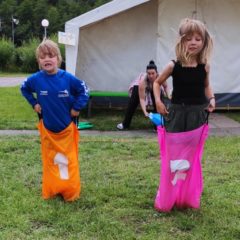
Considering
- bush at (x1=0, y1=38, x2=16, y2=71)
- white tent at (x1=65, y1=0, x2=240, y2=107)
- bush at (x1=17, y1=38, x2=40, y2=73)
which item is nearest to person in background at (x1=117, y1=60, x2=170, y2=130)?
white tent at (x1=65, y1=0, x2=240, y2=107)

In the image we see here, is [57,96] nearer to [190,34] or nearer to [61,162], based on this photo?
[61,162]

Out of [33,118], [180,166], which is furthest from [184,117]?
[33,118]

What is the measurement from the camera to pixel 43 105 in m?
4.86

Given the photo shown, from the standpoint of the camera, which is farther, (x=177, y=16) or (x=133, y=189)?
(x=177, y=16)

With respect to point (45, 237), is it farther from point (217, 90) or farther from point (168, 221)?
point (217, 90)

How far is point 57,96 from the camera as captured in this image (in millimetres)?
4816

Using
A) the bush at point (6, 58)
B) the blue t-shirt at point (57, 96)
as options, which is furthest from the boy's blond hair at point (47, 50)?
the bush at point (6, 58)

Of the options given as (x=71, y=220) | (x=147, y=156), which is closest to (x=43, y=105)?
(x=71, y=220)

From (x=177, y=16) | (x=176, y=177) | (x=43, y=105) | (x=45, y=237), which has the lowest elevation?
(x=45, y=237)

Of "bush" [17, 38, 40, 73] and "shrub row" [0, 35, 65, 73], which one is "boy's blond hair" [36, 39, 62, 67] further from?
"shrub row" [0, 35, 65, 73]

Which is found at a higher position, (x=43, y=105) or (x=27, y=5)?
(x=27, y=5)

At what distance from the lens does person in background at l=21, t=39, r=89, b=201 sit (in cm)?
482

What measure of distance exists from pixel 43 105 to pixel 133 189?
1.28 meters

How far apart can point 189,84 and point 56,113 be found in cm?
128
